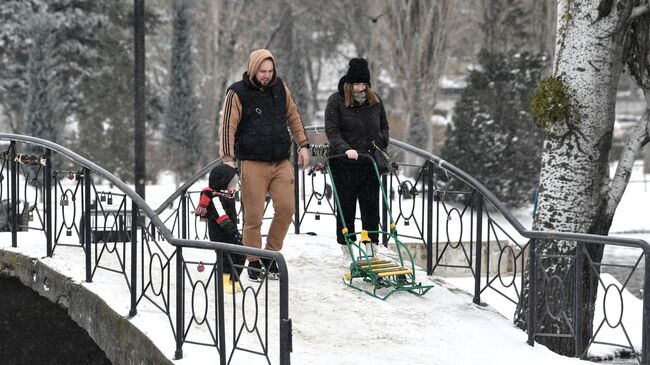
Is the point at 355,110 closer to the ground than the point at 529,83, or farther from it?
closer to the ground

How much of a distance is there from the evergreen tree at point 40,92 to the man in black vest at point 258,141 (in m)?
17.6

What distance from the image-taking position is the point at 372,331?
6480 mm

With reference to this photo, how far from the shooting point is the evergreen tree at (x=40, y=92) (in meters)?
23.8

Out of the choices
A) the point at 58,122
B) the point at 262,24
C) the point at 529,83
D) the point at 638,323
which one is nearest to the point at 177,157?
Result: the point at 58,122

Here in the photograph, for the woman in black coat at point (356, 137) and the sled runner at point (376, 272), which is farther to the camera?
the woman in black coat at point (356, 137)

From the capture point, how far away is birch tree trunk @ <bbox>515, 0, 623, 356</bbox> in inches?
309

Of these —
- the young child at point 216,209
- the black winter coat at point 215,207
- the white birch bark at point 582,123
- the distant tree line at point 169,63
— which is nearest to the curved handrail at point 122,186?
the young child at point 216,209

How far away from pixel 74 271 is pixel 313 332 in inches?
88.8

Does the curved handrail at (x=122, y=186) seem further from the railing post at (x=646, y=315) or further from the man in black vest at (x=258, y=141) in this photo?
the railing post at (x=646, y=315)

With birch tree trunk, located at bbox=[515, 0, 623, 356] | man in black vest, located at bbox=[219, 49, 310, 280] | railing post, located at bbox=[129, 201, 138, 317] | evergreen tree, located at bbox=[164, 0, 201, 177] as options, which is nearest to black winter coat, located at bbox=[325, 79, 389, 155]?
man in black vest, located at bbox=[219, 49, 310, 280]

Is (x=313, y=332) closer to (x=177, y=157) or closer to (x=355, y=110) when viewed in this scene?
(x=355, y=110)

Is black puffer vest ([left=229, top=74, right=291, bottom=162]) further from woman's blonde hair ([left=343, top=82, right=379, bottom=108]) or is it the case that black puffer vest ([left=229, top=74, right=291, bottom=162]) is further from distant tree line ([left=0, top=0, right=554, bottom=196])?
distant tree line ([left=0, top=0, right=554, bottom=196])

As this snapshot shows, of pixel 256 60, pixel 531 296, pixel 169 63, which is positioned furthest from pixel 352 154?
pixel 169 63

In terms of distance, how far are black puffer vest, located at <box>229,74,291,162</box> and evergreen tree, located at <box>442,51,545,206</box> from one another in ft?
48.1
